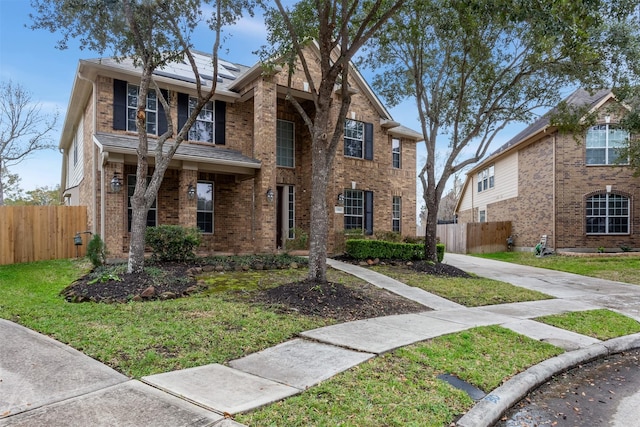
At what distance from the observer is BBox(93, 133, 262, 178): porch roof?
11627 millimetres

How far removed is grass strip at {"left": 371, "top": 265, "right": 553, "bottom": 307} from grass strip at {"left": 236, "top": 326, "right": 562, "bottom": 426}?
319 centimetres

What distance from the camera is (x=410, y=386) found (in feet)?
12.8

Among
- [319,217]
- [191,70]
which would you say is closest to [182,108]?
[191,70]

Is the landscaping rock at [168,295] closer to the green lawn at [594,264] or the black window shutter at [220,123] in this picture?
the black window shutter at [220,123]

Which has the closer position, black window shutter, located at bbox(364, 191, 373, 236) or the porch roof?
the porch roof

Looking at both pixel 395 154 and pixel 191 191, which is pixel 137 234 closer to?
pixel 191 191

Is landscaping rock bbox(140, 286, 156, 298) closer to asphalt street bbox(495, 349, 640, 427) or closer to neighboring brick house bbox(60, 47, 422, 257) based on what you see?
neighboring brick house bbox(60, 47, 422, 257)

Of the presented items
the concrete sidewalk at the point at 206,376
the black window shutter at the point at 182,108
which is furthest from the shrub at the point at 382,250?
the concrete sidewalk at the point at 206,376

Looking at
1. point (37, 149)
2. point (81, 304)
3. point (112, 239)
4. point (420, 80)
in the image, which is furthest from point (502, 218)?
point (37, 149)

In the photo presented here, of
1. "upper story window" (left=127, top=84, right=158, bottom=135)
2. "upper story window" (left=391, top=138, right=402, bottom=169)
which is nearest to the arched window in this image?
"upper story window" (left=391, top=138, right=402, bottom=169)

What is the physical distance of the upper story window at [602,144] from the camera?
1952 cm

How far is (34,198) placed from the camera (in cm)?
3525

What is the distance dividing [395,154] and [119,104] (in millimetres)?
11567

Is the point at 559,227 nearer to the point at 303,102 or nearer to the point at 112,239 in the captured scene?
the point at 303,102
